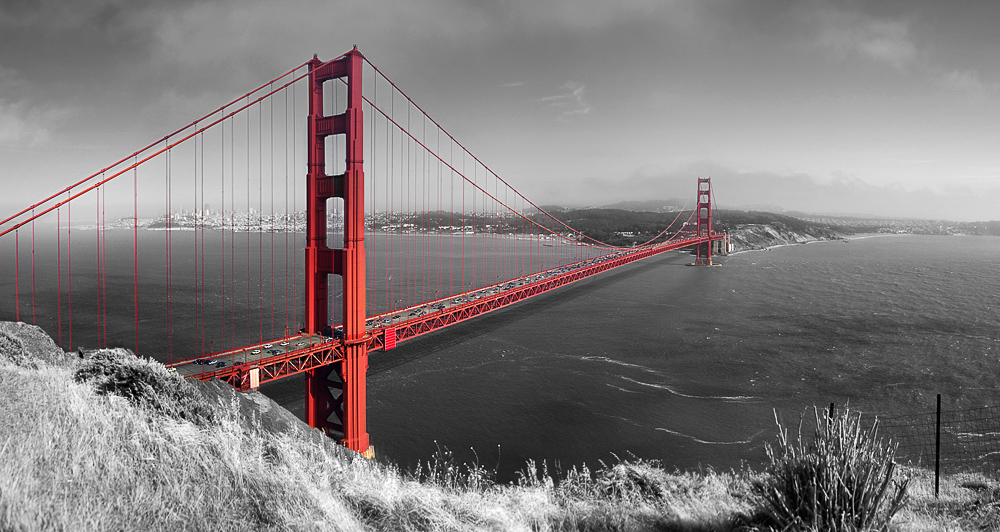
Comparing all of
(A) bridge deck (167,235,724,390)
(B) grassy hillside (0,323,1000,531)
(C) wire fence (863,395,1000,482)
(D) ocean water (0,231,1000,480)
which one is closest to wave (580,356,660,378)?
(D) ocean water (0,231,1000,480)

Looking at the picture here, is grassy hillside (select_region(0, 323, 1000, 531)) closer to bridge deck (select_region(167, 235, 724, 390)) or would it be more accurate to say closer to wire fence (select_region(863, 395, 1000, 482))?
bridge deck (select_region(167, 235, 724, 390))

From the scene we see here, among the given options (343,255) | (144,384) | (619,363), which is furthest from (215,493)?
(619,363)

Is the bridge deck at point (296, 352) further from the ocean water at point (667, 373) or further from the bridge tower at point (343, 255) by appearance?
the ocean water at point (667, 373)

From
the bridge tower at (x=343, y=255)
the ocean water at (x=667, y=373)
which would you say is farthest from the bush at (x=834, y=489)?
the bridge tower at (x=343, y=255)

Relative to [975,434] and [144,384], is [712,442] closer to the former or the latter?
[975,434]

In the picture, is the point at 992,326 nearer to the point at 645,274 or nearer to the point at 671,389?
the point at 671,389

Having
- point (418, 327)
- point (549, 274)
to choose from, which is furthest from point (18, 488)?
point (549, 274)

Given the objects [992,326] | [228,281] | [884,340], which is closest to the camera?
[884,340]
